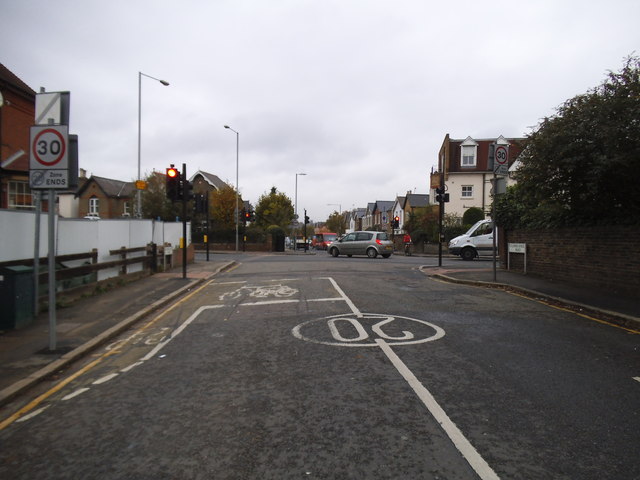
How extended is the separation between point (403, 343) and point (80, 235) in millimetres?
8626

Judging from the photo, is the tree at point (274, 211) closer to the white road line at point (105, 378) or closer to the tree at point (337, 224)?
the white road line at point (105, 378)

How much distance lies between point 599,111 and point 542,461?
915 cm

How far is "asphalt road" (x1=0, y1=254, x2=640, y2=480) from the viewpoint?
3.12m

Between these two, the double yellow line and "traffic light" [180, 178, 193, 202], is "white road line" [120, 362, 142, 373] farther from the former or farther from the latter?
"traffic light" [180, 178, 193, 202]

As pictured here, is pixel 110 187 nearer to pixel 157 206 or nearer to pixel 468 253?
pixel 157 206

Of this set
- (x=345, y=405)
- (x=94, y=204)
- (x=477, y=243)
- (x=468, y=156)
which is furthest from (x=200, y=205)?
(x=94, y=204)

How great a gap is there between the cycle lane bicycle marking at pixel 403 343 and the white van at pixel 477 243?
19341mm

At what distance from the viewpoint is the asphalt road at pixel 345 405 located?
10.3 ft

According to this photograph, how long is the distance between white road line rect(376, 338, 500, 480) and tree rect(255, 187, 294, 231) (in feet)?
153

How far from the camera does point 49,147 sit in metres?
5.96

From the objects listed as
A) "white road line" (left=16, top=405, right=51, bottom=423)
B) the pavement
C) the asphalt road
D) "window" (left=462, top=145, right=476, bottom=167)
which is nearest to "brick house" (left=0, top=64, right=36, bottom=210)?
the pavement

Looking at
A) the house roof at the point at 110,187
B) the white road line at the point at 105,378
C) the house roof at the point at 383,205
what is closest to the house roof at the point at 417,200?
the house roof at the point at 383,205

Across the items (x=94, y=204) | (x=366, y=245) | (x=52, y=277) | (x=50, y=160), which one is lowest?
(x=366, y=245)

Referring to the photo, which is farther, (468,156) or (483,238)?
(468,156)
